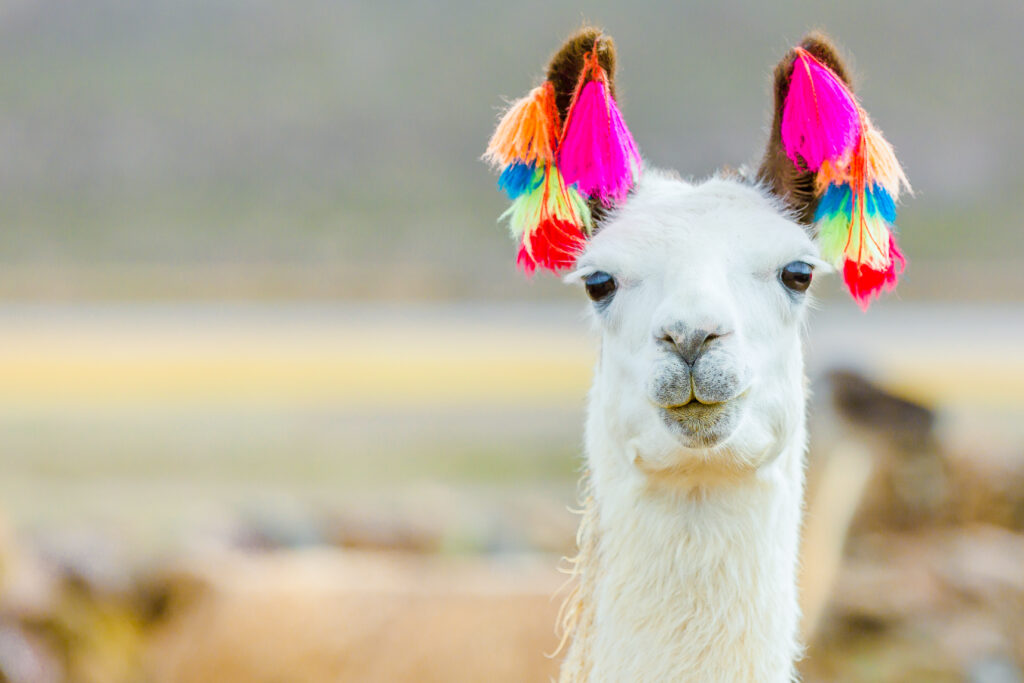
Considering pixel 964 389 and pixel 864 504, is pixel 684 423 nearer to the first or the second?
pixel 864 504

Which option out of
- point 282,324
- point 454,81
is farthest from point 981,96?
point 282,324

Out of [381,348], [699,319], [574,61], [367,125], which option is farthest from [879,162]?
[367,125]

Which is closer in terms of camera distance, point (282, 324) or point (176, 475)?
point (176, 475)

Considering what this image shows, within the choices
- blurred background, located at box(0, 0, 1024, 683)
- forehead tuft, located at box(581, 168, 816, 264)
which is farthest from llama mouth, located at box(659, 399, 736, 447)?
blurred background, located at box(0, 0, 1024, 683)

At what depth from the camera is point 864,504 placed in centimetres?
709

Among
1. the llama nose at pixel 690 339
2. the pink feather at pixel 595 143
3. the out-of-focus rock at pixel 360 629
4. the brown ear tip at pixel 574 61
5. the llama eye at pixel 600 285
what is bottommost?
the out-of-focus rock at pixel 360 629

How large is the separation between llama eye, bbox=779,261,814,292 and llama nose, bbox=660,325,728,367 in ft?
1.08

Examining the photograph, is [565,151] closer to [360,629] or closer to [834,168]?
[834,168]

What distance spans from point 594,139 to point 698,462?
72cm

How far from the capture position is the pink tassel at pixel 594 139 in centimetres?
235

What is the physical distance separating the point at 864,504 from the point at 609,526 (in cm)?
515

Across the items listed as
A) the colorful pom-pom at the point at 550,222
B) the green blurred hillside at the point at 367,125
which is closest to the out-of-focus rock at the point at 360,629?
the colorful pom-pom at the point at 550,222

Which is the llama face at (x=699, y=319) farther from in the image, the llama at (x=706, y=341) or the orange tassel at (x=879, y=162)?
the orange tassel at (x=879, y=162)

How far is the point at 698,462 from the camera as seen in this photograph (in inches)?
87.5
